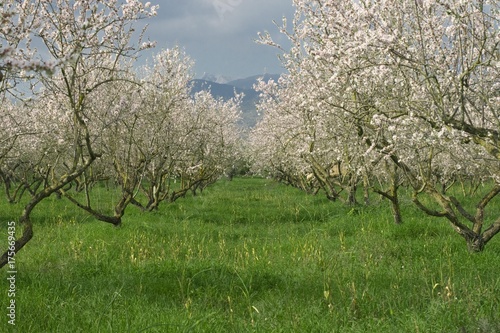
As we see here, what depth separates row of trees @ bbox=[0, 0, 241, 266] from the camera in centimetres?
755

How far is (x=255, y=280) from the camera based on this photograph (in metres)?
7.50

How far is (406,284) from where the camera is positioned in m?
7.07

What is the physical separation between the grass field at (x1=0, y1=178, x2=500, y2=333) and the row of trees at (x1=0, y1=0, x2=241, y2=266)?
122 centimetres

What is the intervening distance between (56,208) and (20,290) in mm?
11965

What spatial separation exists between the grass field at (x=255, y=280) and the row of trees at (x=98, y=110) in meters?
1.22

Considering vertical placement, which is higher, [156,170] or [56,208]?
[156,170]

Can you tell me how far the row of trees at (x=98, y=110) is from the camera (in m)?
7.55

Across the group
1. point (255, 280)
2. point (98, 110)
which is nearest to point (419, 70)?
point (255, 280)

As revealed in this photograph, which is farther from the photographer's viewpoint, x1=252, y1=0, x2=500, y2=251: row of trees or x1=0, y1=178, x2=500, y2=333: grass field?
x1=252, y1=0, x2=500, y2=251: row of trees

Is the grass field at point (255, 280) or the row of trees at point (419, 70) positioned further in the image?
the row of trees at point (419, 70)

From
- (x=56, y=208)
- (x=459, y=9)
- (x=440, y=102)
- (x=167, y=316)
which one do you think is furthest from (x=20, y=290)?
(x=56, y=208)

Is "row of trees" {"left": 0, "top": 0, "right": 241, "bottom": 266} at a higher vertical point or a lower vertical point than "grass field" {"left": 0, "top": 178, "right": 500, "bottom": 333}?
higher

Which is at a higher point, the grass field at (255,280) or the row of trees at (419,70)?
the row of trees at (419,70)

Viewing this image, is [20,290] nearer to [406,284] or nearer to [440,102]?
[406,284]
